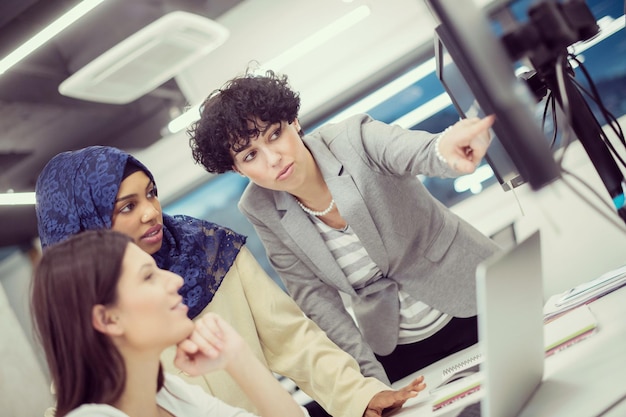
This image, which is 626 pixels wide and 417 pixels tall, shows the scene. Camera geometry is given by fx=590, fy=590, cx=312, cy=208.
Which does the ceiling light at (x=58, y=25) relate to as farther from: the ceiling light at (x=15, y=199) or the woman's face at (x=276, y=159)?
the ceiling light at (x=15, y=199)

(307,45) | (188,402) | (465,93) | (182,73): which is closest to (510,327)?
(465,93)

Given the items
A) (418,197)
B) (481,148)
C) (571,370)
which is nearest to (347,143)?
(418,197)

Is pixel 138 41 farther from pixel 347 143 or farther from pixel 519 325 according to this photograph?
pixel 519 325

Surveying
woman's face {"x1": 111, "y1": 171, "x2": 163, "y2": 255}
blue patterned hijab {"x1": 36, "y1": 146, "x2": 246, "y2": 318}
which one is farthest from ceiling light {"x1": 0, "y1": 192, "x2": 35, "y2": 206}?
woman's face {"x1": 111, "y1": 171, "x2": 163, "y2": 255}

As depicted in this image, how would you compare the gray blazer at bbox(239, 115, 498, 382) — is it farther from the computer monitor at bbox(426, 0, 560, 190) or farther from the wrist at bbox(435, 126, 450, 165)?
the computer monitor at bbox(426, 0, 560, 190)

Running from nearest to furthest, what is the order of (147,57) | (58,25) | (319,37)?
(58,25) → (147,57) → (319,37)

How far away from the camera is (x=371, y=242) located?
1.58 metres

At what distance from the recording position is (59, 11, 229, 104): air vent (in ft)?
7.73

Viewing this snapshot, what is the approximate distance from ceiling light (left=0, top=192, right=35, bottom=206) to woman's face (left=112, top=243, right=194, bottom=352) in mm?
2481

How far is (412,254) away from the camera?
1.66 meters

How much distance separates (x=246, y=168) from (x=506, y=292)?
892 millimetres

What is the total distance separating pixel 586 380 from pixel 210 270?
0.96 metres

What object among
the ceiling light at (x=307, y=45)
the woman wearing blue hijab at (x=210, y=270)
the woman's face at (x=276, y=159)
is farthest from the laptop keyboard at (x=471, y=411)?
the ceiling light at (x=307, y=45)

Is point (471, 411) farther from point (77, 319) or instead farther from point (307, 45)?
point (307, 45)
